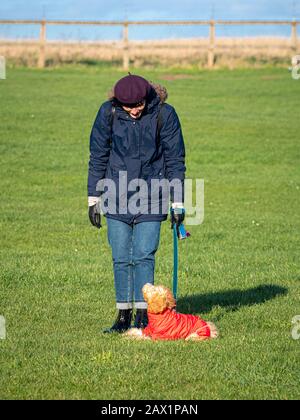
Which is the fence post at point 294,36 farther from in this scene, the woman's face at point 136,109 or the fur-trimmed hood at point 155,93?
the woman's face at point 136,109

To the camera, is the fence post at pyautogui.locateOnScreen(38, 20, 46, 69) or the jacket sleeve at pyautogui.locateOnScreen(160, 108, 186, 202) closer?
the jacket sleeve at pyautogui.locateOnScreen(160, 108, 186, 202)

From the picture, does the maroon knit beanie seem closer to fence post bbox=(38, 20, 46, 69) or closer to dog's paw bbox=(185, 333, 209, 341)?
dog's paw bbox=(185, 333, 209, 341)

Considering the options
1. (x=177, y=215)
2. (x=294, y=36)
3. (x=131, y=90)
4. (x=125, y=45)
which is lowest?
(x=177, y=215)

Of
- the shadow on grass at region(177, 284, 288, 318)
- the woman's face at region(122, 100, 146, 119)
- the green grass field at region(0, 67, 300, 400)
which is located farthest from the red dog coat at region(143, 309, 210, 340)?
the woman's face at region(122, 100, 146, 119)

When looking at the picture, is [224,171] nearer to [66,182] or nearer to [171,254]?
[66,182]

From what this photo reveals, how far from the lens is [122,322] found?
27.4 ft

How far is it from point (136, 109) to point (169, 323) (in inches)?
71.8

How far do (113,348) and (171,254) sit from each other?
5.74 meters

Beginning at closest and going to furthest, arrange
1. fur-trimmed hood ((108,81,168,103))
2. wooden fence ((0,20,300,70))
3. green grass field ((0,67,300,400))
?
green grass field ((0,67,300,400)) → fur-trimmed hood ((108,81,168,103)) → wooden fence ((0,20,300,70))

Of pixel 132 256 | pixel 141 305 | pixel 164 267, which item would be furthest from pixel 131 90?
pixel 164 267

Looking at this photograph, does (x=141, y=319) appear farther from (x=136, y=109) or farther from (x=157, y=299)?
(x=136, y=109)

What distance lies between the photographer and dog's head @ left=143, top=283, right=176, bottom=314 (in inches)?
306

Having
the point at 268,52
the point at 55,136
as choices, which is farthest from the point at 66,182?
the point at 268,52

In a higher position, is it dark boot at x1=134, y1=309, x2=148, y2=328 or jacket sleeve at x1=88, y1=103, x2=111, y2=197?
jacket sleeve at x1=88, y1=103, x2=111, y2=197
